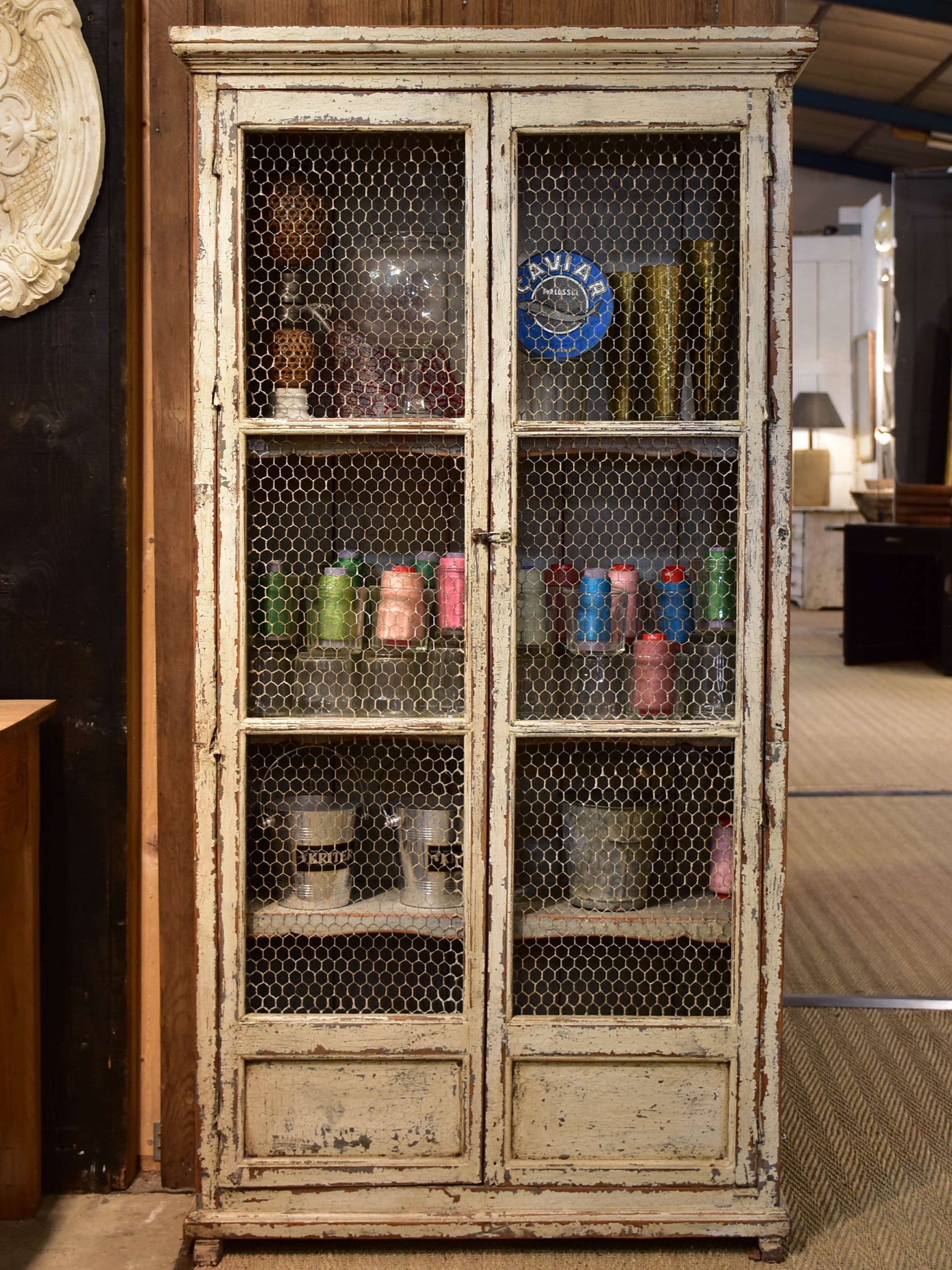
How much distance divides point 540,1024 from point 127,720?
0.94 metres

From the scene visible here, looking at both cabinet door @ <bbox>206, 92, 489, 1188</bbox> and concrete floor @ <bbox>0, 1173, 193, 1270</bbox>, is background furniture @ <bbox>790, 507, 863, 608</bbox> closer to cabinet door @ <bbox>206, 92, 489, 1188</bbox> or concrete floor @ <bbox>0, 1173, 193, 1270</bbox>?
cabinet door @ <bbox>206, 92, 489, 1188</bbox>

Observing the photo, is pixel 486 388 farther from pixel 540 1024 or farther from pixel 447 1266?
pixel 447 1266

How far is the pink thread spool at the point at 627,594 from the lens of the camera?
6.94 ft

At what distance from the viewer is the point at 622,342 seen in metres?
2.11

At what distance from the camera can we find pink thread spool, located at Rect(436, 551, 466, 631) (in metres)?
2.03

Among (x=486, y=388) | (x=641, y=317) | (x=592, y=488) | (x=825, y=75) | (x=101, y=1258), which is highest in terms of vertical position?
(x=825, y=75)

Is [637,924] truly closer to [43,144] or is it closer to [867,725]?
[43,144]

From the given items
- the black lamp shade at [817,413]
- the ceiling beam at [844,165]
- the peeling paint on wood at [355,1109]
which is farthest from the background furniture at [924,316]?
the peeling paint on wood at [355,1109]

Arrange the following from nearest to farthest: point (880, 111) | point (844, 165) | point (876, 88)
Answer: point (876, 88), point (880, 111), point (844, 165)

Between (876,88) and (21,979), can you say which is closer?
(21,979)

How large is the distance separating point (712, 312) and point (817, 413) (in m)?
9.83

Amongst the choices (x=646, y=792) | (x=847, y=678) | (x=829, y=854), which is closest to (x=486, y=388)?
(x=646, y=792)

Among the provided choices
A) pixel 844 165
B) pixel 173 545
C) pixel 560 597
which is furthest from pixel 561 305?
pixel 844 165

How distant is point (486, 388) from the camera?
1945 millimetres
